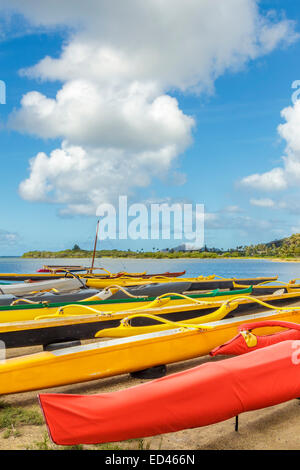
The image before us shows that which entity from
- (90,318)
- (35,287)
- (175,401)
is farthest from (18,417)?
(35,287)

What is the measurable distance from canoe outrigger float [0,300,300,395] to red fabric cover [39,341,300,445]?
1182 millimetres

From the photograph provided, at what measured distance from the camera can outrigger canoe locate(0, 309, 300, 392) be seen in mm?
3311

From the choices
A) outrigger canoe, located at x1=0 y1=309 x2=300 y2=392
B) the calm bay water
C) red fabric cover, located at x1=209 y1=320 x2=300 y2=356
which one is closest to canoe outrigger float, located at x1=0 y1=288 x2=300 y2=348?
outrigger canoe, located at x1=0 y1=309 x2=300 y2=392

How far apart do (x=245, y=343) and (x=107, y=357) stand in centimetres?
148

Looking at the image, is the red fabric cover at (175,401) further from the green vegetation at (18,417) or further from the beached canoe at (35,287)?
the beached canoe at (35,287)

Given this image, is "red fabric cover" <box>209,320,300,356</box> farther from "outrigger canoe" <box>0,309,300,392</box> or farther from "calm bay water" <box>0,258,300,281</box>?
"calm bay water" <box>0,258,300,281</box>

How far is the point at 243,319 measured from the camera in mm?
4996

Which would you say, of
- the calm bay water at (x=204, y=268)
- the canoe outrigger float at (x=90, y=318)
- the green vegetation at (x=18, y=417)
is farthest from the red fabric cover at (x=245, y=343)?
the calm bay water at (x=204, y=268)

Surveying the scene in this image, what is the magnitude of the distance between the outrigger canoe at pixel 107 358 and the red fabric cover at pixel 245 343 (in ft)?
2.31

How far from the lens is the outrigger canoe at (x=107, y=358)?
10.9 ft

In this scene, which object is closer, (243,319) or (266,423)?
(266,423)
